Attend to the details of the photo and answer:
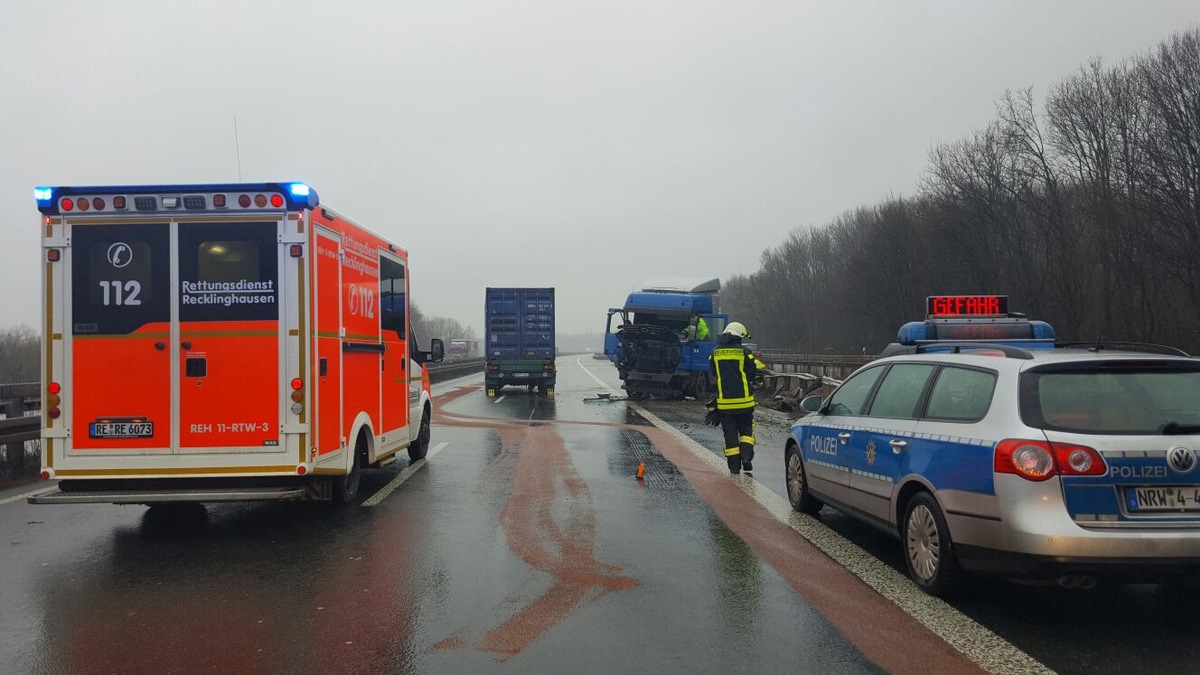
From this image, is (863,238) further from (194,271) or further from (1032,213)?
(194,271)

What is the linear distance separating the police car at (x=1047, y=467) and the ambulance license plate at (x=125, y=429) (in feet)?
18.7

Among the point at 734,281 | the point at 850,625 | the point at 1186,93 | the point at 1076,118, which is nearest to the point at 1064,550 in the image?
the point at 850,625

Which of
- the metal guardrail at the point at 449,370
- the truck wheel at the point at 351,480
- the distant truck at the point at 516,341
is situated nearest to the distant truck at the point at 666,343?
the distant truck at the point at 516,341

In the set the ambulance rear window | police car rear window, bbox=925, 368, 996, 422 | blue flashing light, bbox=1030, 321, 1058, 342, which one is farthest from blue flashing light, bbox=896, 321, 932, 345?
the ambulance rear window

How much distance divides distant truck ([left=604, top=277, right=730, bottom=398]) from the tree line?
65.3 ft

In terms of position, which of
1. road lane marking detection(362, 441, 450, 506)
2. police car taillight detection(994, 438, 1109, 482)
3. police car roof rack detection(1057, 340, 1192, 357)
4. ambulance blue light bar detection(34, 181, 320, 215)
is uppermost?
ambulance blue light bar detection(34, 181, 320, 215)

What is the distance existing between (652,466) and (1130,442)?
6970 mm

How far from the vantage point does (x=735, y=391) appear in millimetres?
9891

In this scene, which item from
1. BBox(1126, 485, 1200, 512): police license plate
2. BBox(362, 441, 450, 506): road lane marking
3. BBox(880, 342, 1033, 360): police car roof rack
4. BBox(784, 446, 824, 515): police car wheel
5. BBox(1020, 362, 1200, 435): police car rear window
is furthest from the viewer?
BBox(362, 441, 450, 506): road lane marking

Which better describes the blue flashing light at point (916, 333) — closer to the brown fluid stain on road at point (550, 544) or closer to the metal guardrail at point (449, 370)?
the brown fluid stain on road at point (550, 544)

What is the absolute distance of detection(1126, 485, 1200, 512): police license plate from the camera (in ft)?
14.1

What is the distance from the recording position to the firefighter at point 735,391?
9867 mm

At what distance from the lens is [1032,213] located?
46688 mm

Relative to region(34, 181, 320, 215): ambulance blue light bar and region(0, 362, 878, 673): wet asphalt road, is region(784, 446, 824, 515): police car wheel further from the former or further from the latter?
region(34, 181, 320, 215): ambulance blue light bar
